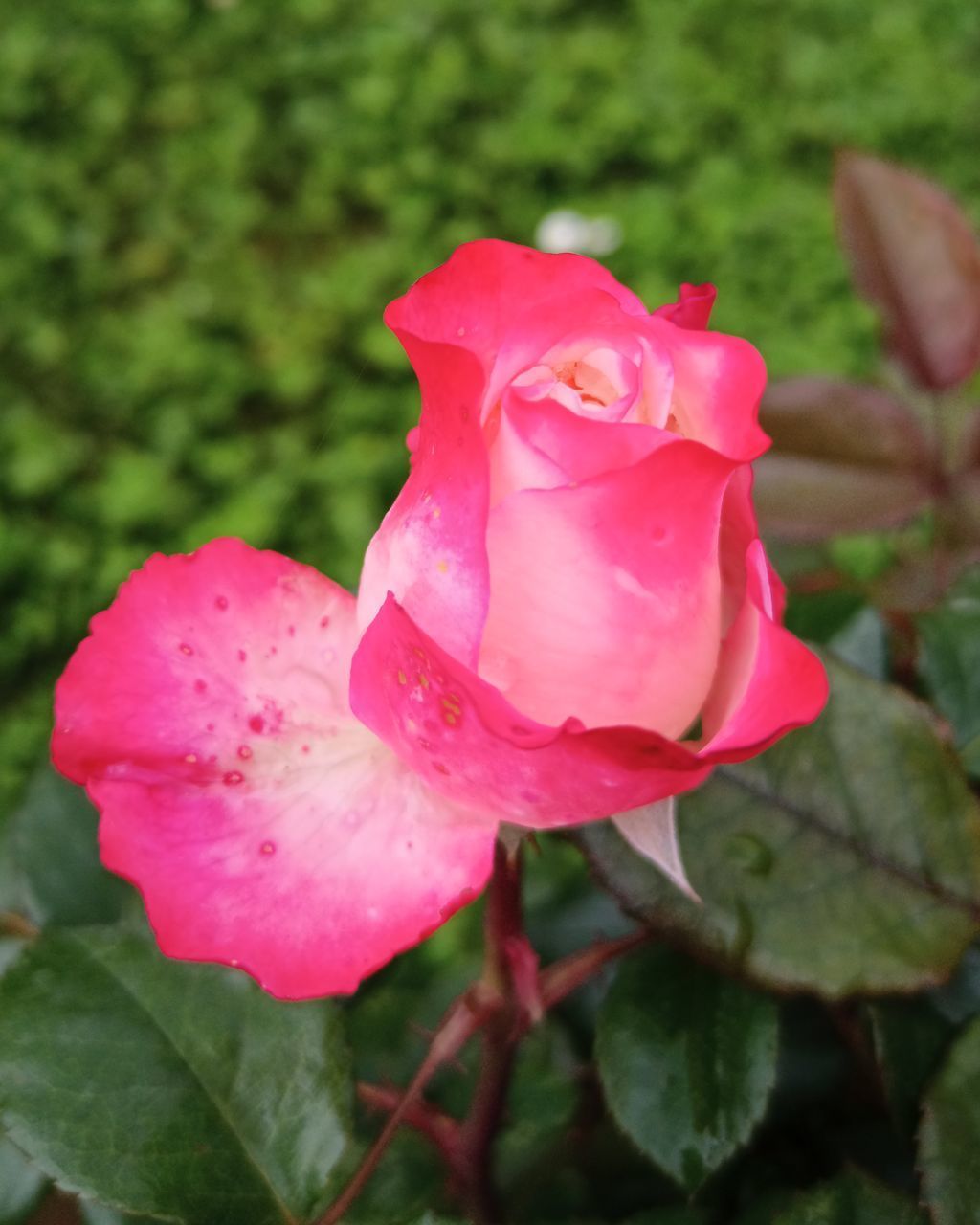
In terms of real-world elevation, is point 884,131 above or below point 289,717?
below

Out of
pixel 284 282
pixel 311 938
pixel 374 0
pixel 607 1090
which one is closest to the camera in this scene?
pixel 311 938

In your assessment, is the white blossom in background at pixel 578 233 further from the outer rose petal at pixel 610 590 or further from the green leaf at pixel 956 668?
the outer rose petal at pixel 610 590

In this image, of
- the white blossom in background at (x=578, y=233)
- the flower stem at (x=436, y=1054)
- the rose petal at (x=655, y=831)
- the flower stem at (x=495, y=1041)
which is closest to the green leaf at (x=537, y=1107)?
the flower stem at (x=495, y=1041)

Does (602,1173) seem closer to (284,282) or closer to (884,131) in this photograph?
(284,282)

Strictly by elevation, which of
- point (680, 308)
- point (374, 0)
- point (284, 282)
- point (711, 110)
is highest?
point (680, 308)

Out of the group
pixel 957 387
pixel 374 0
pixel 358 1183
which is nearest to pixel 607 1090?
pixel 358 1183

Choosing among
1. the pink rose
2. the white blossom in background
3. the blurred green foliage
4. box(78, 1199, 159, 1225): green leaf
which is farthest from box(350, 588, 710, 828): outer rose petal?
the white blossom in background
